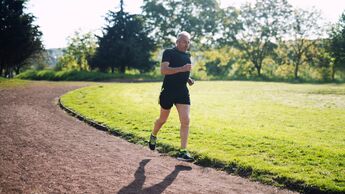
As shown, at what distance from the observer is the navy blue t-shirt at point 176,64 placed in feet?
21.5

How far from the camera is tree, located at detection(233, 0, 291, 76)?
59156 mm

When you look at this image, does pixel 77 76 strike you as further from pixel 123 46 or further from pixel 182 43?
pixel 182 43

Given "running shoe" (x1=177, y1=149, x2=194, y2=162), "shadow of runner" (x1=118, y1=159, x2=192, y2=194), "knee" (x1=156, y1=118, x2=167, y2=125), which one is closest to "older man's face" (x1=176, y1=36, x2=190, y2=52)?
"knee" (x1=156, y1=118, x2=167, y2=125)

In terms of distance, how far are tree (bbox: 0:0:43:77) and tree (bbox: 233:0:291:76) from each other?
37.5 metres

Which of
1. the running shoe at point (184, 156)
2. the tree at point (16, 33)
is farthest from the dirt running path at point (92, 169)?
the tree at point (16, 33)

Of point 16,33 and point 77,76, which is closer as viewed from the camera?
point 16,33

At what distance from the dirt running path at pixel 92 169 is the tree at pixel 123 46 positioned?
36755 millimetres

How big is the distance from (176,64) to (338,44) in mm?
51237

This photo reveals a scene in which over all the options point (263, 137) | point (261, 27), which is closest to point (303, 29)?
point (261, 27)

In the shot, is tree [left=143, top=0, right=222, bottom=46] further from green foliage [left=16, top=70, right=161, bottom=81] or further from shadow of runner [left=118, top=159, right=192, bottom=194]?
shadow of runner [left=118, top=159, right=192, bottom=194]

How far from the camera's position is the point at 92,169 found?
5562 mm

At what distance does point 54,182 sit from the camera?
4766 millimetres

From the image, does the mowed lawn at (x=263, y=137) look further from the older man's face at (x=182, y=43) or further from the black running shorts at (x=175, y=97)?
the older man's face at (x=182, y=43)

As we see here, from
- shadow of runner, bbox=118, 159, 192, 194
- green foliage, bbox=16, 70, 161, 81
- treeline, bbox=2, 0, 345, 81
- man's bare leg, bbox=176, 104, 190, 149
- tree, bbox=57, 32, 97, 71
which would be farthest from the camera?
tree, bbox=57, 32, 97, 71
